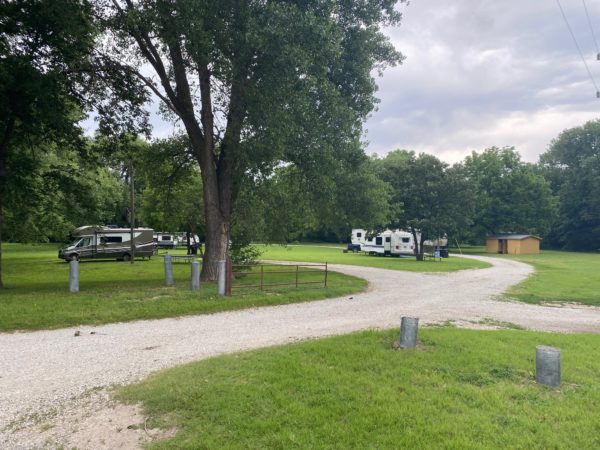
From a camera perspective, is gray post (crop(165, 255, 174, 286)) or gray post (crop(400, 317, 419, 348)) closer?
gray post (crop(400, 317, 419, 348))

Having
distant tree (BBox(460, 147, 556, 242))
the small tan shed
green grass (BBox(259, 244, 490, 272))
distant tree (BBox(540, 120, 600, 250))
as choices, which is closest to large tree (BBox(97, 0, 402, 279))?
green grass (BBox(259, 244, 490, 272))

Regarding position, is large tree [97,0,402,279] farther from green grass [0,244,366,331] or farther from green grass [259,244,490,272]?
green grass [259,244,490,272]

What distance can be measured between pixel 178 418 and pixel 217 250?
426 inches

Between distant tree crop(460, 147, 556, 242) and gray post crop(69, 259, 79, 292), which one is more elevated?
distant tree crop(460, 147, 556, 242)

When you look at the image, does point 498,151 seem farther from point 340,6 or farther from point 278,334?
point 278,334

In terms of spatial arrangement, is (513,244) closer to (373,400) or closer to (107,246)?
(107,246)

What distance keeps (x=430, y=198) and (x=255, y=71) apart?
1043 inches

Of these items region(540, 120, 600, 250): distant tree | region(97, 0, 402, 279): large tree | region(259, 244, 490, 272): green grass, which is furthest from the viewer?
region(540, 120, 600, 250): distant tree

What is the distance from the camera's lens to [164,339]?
302 inches

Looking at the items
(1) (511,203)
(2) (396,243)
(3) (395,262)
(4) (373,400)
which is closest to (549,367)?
(4) (373,400)

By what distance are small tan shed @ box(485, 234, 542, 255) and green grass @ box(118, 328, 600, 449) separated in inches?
1946

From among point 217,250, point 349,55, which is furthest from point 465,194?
point 217,250

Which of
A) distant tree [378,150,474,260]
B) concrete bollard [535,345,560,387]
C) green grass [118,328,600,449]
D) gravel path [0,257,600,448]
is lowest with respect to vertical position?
gravel path [0,257,600,448]

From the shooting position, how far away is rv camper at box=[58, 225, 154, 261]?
94.8 feet
